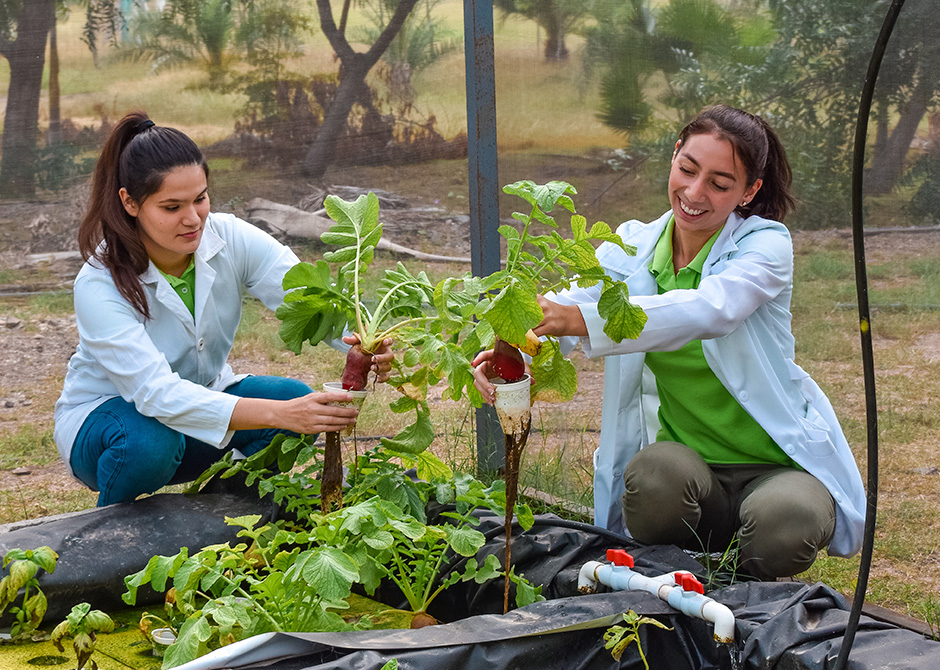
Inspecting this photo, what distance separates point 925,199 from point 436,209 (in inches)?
72.2

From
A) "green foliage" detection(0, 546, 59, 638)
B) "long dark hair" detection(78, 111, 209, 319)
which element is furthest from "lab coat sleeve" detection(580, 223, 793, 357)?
"green foliage" detection(0, 546, 59, 638)

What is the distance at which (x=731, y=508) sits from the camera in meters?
2.15

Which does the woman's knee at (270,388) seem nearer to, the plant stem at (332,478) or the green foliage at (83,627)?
the plant stem at (332,478)

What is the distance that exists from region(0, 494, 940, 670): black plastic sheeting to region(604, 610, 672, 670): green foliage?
2cm

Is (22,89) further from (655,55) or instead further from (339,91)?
(655,55)

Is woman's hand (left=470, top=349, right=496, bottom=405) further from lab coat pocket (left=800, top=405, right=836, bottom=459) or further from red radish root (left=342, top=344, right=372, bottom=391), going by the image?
lab coat pocket (left=800, top=405, right=836, bottom=459)

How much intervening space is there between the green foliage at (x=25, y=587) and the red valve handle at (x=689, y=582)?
1.31 meters

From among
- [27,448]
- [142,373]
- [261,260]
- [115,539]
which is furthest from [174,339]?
[27,448]

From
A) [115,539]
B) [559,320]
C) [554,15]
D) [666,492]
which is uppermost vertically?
[554,15]

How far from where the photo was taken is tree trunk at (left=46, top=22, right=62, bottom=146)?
4266 mm

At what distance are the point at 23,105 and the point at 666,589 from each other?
12.5 ft

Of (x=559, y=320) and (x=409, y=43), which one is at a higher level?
(x=409, y=43)

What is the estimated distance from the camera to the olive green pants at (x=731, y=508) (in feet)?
6.39

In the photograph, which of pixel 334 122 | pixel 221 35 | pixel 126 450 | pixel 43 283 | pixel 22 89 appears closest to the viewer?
pixel 126 450
